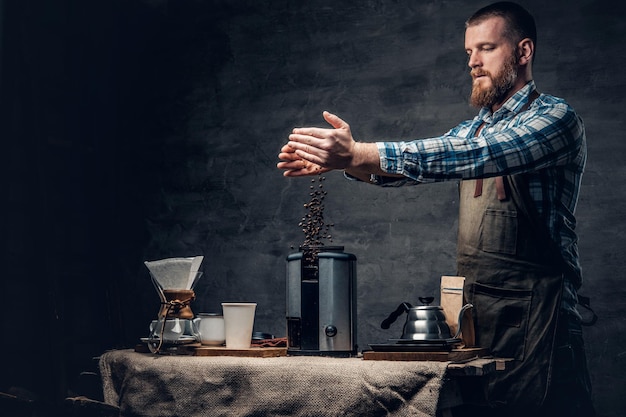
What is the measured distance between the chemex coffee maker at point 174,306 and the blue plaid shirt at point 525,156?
671 millimetres

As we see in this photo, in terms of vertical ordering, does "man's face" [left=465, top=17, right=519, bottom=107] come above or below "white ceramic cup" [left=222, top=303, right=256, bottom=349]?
above

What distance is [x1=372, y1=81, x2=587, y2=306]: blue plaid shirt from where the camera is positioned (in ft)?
7.00

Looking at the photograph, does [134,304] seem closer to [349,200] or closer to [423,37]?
[349,200]

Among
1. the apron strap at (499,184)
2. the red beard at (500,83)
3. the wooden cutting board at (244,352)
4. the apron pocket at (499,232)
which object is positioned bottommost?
the wooden cutting board at (244,352)

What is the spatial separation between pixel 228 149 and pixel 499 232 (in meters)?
2.12

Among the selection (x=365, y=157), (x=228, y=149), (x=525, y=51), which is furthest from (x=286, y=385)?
(x=228, y=149)

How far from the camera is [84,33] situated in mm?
4344

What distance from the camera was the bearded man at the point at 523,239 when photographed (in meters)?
2.16

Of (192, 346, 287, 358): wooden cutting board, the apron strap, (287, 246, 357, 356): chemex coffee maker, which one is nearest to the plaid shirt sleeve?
the apron strap

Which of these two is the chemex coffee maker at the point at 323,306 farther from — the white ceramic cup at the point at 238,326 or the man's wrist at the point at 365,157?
the man's wrist at the point at 365,157

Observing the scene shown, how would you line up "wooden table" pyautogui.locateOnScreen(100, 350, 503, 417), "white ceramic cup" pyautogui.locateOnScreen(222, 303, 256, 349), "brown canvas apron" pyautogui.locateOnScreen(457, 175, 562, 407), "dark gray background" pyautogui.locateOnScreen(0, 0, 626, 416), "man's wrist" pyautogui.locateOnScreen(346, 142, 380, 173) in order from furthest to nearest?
"dark gray background" pyautogui.locateOnScreen(0, 0, 626, 416), "white ceramic cup" pyautogui.locateOnScreen(222, 303, 256, 349), "brown canvas apron" pyautogui.locateOnScreen(457, 175, 562, 407), "man's wrist" pyautogui.locateOnScreen(346, 142, 380, 173), "wooden table" pyautogui.locateOnScreen(100, 350, 503, 417)

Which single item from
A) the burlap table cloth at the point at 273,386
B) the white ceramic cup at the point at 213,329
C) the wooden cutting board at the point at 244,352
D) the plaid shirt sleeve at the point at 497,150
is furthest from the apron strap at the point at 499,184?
the white ceramic cup at the point at 213,329

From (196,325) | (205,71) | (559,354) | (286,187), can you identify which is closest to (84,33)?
(205,71)

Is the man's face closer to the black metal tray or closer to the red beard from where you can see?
the red beard
